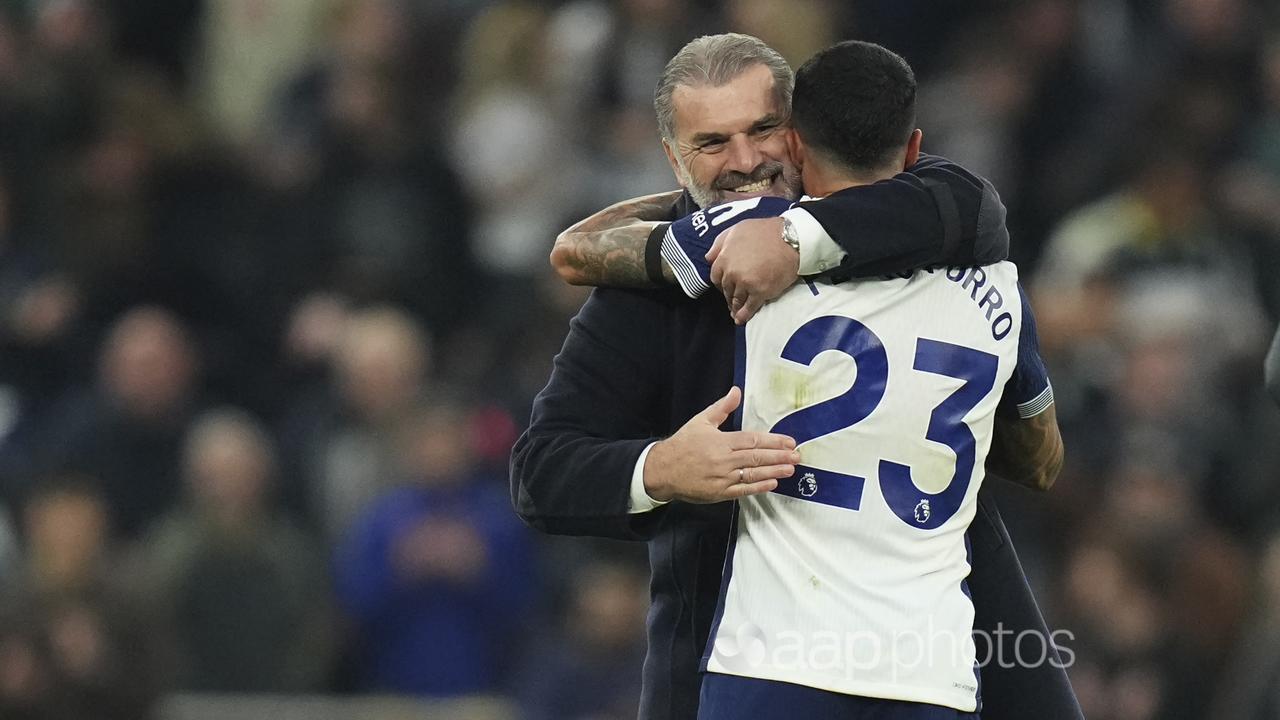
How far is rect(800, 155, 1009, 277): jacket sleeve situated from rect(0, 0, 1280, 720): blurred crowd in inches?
127

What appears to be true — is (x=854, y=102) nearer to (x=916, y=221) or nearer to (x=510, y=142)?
(x=916, y=221)

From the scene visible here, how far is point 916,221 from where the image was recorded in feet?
8.27

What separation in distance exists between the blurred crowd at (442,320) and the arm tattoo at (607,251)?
3122 mm

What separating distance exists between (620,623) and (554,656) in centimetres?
27

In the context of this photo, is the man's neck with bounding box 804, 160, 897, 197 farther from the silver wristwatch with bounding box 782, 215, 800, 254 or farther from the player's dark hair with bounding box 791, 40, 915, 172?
the silver wristwatch with bounding box 782, 215, 800, 254

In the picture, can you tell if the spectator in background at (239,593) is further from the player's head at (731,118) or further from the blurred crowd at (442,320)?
the player's head at (731,118)

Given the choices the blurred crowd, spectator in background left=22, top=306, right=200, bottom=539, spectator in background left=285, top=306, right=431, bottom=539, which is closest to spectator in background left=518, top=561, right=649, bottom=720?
the blurred crowd

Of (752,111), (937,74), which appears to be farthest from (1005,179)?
(752,111)

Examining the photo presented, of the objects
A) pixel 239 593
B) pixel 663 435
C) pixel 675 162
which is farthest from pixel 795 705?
pixel 239 593

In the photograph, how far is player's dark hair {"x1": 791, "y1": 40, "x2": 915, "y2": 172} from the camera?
2.51 metres

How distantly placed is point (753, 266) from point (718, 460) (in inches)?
10.8

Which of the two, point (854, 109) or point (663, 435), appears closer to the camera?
point (854, 109)

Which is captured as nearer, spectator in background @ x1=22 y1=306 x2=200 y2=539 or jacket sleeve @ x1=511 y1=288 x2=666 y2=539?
jacket sleeve @ x1=511 y1=288 x2=666 y2=539

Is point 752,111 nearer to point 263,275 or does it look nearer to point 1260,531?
point 1260,531
